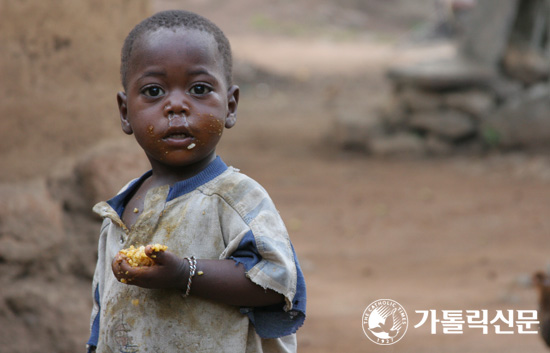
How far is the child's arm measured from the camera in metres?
1.52

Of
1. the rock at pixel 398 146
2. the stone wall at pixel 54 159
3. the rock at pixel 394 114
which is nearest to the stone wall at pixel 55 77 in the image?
the stone wall at pixel 54 159

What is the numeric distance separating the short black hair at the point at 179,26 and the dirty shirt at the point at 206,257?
0.93 ft

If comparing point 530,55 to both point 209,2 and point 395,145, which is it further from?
point 209,2

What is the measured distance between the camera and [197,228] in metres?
1.67

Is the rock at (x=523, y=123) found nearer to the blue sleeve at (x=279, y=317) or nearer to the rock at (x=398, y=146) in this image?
the rock at (x=398, y=146)

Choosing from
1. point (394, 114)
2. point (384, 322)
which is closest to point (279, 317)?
point (384, 322)

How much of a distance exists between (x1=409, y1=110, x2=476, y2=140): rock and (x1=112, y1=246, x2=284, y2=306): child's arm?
7.20 metres

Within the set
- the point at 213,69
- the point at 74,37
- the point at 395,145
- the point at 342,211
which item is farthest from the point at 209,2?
the point at 213,69

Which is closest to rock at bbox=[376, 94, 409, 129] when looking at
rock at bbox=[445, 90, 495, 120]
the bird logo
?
rock at bbox=[445, 90, 495, 120]

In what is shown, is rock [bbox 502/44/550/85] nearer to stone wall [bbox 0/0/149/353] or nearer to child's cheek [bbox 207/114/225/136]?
stone wall [bbox 0/0/149/353]

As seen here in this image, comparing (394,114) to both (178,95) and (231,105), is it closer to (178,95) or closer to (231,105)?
(231,105)

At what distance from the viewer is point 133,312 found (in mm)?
1701

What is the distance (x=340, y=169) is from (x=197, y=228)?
6.57m

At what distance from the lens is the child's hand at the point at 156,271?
1.51 metres
